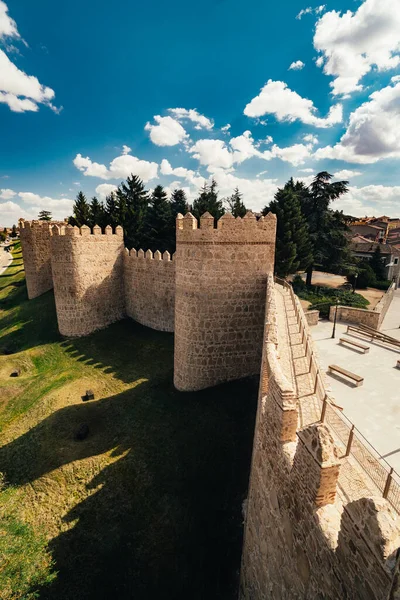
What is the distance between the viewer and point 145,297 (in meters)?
18.9

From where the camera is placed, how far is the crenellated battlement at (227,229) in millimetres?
10859

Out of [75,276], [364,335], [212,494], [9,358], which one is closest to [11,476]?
[212,494]

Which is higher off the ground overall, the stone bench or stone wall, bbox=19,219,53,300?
stone wall, bbox=19,219,53,300

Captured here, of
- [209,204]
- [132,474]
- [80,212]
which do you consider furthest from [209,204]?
[132,474]

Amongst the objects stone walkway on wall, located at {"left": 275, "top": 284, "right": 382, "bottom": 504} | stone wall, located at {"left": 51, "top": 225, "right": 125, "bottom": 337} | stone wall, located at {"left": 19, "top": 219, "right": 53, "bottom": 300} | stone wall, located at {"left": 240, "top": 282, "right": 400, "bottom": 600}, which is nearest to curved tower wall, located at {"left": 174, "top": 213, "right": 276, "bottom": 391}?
stone walkway on wall, located at {"left": 275, "top": 284, "right": 382, "bottom": 504}

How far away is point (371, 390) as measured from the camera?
1270cm

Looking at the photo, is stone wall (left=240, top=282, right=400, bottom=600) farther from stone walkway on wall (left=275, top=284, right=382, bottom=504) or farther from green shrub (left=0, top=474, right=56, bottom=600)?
green shrub (left=0, top=474, right=56, bottom=600)

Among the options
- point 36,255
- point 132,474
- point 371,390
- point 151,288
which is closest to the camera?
point 132,474

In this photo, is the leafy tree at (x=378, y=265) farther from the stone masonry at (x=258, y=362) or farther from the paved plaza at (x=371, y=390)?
the stone masonry at (x=258, y=362)

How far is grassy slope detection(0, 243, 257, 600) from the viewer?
291 inches

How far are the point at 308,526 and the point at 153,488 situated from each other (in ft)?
22.7

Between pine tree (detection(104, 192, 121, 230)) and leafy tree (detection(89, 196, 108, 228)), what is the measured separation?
1.10 ft

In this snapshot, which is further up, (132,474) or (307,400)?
(307,400)

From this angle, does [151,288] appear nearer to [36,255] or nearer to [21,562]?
[36,255]
